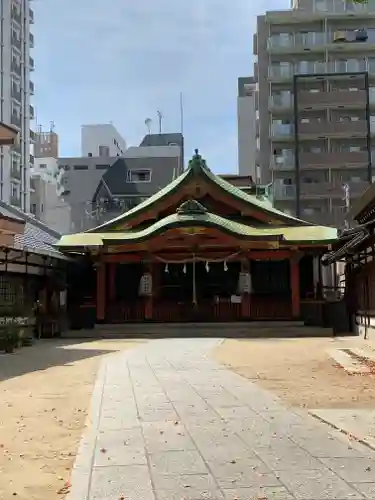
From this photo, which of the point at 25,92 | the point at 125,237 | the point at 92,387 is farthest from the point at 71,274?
the point at 25,92

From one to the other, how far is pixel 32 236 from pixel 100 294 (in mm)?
3532

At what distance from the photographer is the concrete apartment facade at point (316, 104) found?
4800cm

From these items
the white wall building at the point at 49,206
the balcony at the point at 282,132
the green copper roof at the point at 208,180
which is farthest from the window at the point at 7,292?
the white wall building at the point at 49,206

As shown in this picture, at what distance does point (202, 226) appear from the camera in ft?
77.9

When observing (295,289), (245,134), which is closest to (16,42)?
(245,134)

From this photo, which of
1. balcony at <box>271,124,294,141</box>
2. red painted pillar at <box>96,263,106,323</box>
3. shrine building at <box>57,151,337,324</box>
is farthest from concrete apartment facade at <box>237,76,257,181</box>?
red painted pillar at <box>96,263,106,323</box>

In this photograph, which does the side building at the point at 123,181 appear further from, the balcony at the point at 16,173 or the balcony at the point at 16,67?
the balcony at the point at 16,67

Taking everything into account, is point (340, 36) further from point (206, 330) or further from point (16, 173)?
point (206, 330)

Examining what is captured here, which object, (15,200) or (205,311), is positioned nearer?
(205,311)

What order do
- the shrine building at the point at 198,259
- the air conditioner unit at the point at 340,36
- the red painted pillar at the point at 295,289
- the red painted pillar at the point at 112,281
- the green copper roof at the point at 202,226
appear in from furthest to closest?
the air conditioner unit at the point at 340,36 < the red painted pillar at the point at 112,281 < the red painted pillar at the point at 295,289 < the shrine building at the point at 198,259 < the green copper roof at the point at 202,226

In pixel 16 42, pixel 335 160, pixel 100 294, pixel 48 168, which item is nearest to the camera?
pixel 100 294

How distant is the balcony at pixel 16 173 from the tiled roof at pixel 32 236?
29.8m

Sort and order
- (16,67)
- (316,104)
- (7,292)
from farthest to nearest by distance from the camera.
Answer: (16,67), (316,104), (7,292)

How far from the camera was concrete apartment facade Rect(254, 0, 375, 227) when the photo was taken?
157ft
